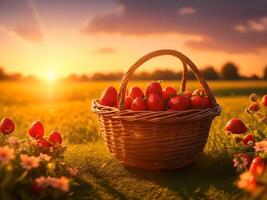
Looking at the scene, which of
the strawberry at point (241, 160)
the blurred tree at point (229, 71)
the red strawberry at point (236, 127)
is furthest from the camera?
the blurred tree at point (229, 71)

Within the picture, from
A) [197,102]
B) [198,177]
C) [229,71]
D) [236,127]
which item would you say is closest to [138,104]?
[197,102]

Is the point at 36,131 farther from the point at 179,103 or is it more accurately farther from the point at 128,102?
the point at 179,103

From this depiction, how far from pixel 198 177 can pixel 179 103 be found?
2.12ft

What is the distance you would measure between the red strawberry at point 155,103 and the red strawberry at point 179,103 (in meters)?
0.09

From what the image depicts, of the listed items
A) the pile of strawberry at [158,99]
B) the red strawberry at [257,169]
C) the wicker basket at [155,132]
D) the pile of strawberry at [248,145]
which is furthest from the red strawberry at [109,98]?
the red strawberry at [257,169]

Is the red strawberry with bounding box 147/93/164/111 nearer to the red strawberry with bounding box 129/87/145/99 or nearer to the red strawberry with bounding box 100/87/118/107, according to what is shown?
the red strawberry with bounding box 129/87/145/99

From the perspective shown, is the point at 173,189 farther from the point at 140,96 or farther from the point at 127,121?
the point at 140,96

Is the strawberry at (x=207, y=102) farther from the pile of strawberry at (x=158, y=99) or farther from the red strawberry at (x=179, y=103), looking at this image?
the red strawberry at (x=179, y=103)

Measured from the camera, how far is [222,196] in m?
3.57

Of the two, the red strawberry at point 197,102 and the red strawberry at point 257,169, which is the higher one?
the red strawberry at point 197,102

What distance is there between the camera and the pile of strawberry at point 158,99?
4.05 metres

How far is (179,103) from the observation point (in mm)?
4051

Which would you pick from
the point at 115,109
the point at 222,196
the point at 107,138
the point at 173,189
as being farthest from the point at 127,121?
the point at 222,196

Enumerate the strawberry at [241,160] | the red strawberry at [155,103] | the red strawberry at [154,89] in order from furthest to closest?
the red strawberry at [154,89]
the red strawberry at [155,103]
the strawberry at [241,160]
